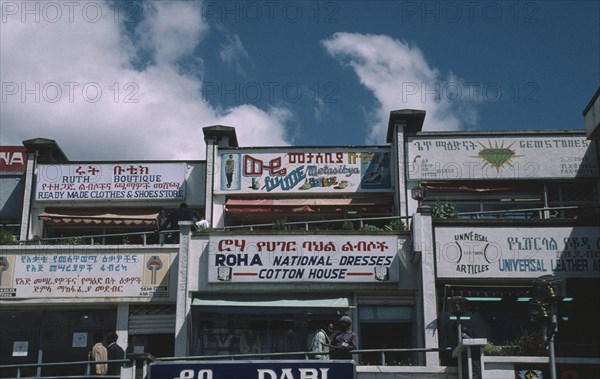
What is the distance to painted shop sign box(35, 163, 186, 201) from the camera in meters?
28.7

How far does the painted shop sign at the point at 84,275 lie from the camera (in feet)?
→ 79.4

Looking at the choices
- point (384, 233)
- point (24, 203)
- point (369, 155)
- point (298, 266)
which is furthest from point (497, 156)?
point (24, 203)

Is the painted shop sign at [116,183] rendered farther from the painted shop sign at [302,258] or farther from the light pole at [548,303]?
the light pole at [548,303]

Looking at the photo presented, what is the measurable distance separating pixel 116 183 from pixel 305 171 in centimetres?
638

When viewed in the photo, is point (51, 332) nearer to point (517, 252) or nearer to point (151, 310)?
point (151, 310)

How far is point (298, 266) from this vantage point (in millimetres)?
23578

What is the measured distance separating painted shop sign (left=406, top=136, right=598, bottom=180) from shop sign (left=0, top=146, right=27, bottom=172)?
1328 centimetres

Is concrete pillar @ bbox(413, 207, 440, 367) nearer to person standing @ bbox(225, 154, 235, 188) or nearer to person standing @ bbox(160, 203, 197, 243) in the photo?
person standing @ bbox(160, 203, 197, 243)

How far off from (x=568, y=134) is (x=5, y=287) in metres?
17.8

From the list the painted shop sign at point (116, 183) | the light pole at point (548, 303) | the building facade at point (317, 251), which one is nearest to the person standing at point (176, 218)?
the building facade at point (317, 251)

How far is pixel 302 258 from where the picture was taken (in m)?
23.6

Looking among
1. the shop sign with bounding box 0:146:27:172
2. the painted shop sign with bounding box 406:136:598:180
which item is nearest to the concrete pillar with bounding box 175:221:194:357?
the painted shop sign with bounding box 406:136:598:180

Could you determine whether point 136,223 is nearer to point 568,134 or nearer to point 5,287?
point 5,287

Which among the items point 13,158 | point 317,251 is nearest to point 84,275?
point 317,251
